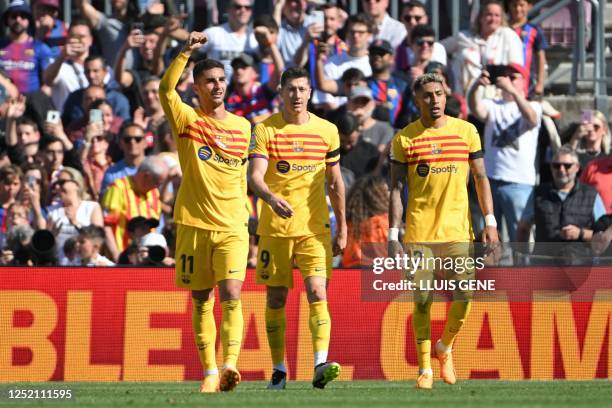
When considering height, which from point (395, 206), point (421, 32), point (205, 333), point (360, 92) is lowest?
point (205, 333)

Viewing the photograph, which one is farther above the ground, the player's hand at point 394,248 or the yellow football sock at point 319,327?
the player's hand at point 394,248

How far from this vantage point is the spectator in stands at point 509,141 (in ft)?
53.7

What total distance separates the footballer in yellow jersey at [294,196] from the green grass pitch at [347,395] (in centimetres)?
84

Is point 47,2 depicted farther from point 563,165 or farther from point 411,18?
point 563,165

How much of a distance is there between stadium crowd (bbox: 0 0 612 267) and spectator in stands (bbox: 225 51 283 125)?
2 cm

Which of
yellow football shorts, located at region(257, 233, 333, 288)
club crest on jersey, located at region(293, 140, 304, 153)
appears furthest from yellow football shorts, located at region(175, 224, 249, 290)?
club crest on jersey, located at region(293, 140, 304, 153)

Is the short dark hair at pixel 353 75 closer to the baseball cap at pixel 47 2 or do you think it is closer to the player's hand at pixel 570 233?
the player's hand at pixel 570 233

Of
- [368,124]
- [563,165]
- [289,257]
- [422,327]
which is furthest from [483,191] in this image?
[368,124]

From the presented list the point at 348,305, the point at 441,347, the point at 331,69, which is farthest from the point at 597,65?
the point at 441,347

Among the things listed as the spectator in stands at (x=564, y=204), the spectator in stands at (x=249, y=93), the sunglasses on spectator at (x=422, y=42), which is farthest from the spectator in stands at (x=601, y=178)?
the spectator in stands at (x=249, y=93)

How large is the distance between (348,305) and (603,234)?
3.00 metres

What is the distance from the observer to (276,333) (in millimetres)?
11719

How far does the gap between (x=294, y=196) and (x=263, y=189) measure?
1.62 ft

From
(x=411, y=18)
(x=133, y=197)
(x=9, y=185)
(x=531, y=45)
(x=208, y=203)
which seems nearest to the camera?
(x=208, y=203)
